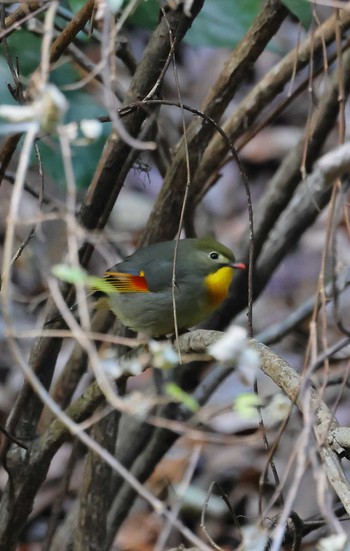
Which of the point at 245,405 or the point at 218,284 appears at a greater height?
the point at 218,284

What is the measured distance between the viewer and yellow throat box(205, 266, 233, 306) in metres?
3.28

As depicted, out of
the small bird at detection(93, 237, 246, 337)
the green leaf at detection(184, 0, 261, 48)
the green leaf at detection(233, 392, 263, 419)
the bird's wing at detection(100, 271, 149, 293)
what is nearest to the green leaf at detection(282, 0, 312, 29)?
the green leaf at detection(184, 0, 261, 48)

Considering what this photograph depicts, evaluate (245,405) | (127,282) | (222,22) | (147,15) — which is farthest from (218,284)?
(245,405)

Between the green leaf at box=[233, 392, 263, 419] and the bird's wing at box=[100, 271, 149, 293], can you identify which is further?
the bird's wing at box=[100, 271, 149, 293]

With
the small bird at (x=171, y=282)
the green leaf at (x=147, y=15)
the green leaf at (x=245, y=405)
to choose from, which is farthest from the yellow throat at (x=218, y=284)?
the green leaf at (x=245, y=405)

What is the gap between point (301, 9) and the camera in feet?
8.68

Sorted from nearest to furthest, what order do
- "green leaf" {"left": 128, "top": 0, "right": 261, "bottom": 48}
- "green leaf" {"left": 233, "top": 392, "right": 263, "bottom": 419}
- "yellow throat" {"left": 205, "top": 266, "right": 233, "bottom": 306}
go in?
"green leaf" {"left": 233, "top": 392, "right": 263, "bottom": 419} → "green leaf" {"left": 128, "top": 0, "right": 261, "bottom": 48} → "yellow throat" {"left": 205, "top": 266, "right": 233, "bottom": 306}

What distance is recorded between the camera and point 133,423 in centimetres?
327

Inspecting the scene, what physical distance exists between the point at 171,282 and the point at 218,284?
0.55 ft

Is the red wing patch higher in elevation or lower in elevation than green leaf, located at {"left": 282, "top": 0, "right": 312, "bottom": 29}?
lower

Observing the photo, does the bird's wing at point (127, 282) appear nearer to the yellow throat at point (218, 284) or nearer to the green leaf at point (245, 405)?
the yellow throat at point (218, 284)

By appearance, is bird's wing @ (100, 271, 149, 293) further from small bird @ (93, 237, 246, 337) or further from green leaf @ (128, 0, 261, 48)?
→ green leaf @ (128, 0, 261, 48)

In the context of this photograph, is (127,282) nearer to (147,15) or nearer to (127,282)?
(127,282)

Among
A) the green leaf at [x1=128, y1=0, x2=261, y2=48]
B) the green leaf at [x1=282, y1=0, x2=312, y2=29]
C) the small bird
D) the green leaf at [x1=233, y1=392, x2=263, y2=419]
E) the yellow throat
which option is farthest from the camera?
the yellow throat
